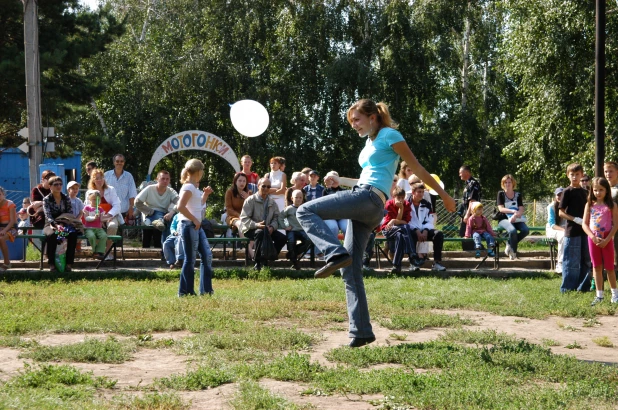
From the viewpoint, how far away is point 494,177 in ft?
136

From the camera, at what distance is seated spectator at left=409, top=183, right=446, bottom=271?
49.3 feet

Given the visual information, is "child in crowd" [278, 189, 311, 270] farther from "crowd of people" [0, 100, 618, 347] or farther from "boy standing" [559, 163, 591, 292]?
"boy standing" [559, 163, 591, 292]

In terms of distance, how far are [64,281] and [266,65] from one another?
24.3 m

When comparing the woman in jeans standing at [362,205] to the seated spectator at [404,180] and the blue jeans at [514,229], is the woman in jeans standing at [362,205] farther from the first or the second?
the blue jeans at [514,229]

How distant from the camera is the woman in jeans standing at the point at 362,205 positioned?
659 cm

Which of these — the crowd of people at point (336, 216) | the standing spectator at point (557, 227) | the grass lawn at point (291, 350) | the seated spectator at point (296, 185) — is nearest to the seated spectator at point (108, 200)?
the crowd of people at point (336, 216)

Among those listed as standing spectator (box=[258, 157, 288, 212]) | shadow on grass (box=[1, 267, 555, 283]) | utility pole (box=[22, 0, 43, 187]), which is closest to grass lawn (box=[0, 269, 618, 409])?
shadow on grass (box=[1, 267, 555, 283])

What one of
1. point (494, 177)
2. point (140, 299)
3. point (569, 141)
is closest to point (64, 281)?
point (140, 299)

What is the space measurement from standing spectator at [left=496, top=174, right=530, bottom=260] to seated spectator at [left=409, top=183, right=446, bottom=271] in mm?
A: 1994

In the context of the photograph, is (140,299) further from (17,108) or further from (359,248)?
(17,108)

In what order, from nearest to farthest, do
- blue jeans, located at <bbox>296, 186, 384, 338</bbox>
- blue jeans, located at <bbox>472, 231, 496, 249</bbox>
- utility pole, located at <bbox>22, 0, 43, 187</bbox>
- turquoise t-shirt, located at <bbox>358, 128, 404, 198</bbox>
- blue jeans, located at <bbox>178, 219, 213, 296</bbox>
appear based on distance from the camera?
1. blue jeans, located at <bbox>296, 186, 384, 338</bbox>
2. turquoise t-shirt, located at <bbox>358, 128, 404, 198</bbox>
3. blue jeans, located at <bbox>178, 219, 213, 296</bbox>
4. blue jeans, located at <bbox>472, 231, 496, 249</bbox>
5. utility pole, located at <bbox>22, 0, 43, 187</bbox>

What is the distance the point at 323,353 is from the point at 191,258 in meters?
4.29

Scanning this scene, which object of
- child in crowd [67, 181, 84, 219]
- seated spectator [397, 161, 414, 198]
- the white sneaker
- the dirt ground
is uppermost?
seated spectator [397, 161, 414, 198]

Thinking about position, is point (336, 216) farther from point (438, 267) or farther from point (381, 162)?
point (438, 267)
